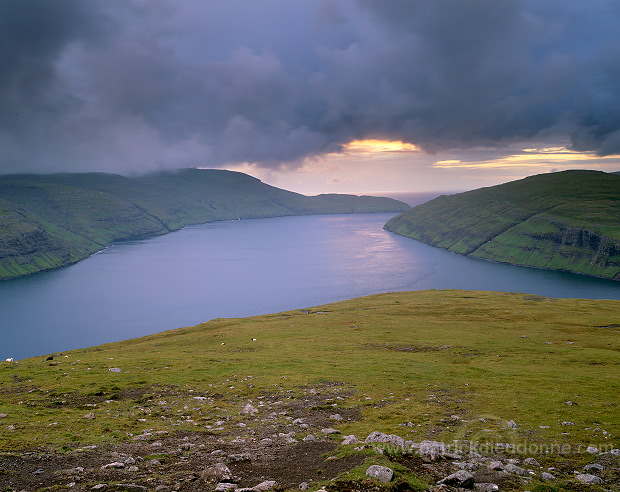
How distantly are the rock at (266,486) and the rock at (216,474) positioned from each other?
1.51m

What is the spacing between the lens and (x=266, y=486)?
545 inches

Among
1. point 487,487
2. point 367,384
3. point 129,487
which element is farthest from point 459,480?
point 367,384

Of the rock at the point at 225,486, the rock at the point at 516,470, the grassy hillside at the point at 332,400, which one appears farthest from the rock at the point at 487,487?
the rock at the point at 225,486

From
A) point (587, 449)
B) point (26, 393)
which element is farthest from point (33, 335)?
point (587, 449)

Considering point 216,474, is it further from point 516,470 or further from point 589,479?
point 589,479

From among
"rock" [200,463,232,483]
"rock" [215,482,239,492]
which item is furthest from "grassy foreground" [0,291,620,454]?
"rock" [215,482,239,492]

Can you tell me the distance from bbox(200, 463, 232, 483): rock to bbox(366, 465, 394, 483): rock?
5065 mm

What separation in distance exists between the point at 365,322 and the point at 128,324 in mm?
119917

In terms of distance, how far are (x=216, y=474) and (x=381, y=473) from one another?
5927 mm

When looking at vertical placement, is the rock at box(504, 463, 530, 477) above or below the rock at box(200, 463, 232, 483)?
below

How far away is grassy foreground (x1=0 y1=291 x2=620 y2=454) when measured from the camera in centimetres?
2228

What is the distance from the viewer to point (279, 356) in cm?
4934

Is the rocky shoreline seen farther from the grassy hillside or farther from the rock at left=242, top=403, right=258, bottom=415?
the rock at left=242, top=403, right=258, bottom=415

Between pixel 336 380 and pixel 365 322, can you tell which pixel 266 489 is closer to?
pixel 336 380
